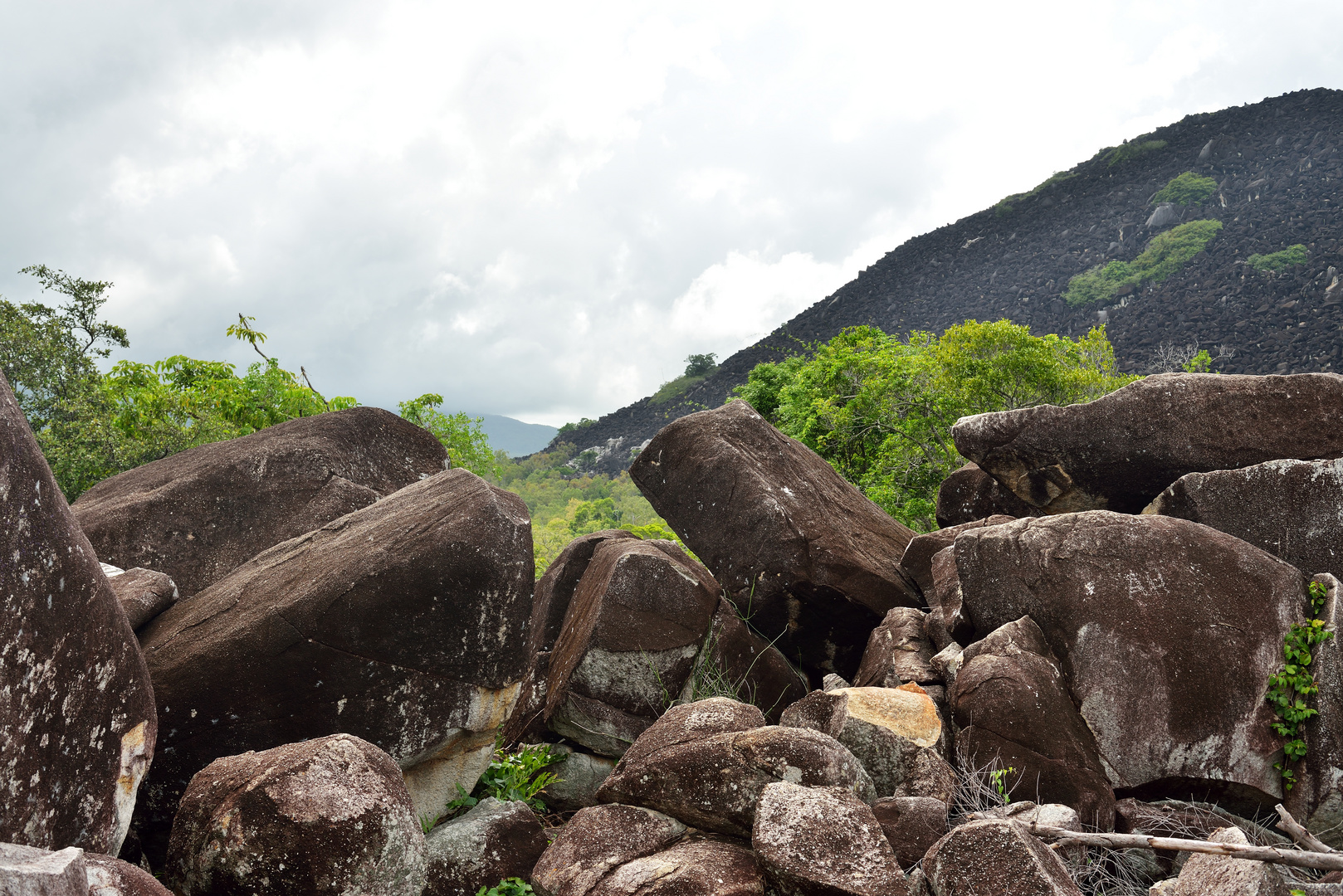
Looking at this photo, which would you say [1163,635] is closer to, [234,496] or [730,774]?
[730,774]

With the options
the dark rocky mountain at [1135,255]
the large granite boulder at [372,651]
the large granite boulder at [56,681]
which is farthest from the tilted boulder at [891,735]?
the dark rocky mountain at [1135,255]

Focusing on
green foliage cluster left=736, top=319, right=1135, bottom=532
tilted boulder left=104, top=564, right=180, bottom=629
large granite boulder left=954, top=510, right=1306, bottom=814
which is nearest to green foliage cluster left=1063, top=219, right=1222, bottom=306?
green foliage cluster left=736, top=319, right=1135, bottom=532

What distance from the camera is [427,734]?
5668mm

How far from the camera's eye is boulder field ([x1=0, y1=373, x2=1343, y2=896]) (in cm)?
422

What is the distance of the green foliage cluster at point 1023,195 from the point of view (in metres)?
75.3

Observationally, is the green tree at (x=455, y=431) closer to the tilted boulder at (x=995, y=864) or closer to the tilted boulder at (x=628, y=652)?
the tilted boulder at (x=628, y=652)

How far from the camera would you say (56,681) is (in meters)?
4.15

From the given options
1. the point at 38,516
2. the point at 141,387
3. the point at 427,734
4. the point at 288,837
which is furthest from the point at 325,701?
the point at 141,387

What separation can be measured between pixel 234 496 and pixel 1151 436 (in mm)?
8888

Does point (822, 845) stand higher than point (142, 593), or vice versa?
point (142, 593)

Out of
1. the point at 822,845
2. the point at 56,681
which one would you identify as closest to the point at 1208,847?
the point at 822,845

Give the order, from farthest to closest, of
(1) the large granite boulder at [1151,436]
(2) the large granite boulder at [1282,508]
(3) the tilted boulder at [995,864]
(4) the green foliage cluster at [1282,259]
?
(4) the green foliage cluster at [1282,259], (1) the large granite boulder at [1151,436], (2) the large granite boulder at [1282,508], (3) the tilted boulder at [995,864]

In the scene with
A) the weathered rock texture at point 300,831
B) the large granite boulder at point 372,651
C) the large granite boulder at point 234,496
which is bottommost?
the weathered rock texture at point 300,831

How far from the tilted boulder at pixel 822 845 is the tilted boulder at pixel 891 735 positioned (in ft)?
3.80
